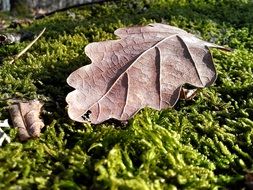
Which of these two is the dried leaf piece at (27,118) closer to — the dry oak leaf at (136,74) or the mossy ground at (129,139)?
the mossy ground at (129,139)

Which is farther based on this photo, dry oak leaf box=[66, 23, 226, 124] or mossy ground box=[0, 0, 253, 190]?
dry oak leaf box=[66, 23, 226, 124]

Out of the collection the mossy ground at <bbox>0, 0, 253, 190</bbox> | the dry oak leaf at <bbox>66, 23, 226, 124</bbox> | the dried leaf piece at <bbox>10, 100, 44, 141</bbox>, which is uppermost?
the dry oak leaf at <bbox>66, 23, 226, 124</bbox>

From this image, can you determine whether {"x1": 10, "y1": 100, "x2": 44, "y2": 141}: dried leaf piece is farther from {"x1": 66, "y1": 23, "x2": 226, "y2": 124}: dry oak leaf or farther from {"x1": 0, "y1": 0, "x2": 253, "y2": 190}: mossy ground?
{"x1": 66, "y1": 23, "x2": 226, "y2": 124}: dry oak leaf

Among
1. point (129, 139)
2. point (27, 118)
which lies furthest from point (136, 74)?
point (27, 118)

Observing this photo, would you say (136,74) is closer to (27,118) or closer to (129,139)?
(129,139)

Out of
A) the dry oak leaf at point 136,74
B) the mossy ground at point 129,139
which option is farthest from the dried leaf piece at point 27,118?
the dry oak leaf at point 136,74

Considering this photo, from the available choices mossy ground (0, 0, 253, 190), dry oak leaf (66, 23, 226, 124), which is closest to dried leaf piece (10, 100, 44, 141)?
mossy ground (0, 0, 253, 190)
